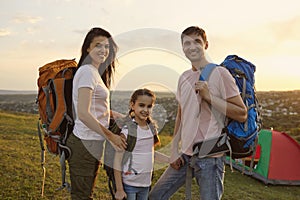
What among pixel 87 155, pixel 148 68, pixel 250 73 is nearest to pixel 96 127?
pixel 87 155

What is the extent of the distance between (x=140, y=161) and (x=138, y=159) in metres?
0.03

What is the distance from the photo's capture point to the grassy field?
6.26 metres

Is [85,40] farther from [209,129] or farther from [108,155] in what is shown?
[209,129]

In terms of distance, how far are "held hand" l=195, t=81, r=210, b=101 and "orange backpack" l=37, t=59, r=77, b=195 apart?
4.05ft

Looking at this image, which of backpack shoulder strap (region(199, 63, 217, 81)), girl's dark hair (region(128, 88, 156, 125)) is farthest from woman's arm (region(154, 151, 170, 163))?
backpack shoulder strap (region(199, 63, 217, 81))

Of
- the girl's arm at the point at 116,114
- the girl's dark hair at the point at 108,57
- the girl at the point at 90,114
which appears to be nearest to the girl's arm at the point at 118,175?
the girl at the point at 90,114

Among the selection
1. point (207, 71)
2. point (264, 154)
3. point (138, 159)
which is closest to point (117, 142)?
point (138, 159)

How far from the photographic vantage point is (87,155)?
334 centimetres

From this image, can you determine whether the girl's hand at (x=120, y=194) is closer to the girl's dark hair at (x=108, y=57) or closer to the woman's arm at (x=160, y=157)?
the woman's arm at (x=160, y=157)

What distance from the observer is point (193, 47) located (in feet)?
10.5

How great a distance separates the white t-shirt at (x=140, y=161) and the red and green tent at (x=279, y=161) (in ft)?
20.3

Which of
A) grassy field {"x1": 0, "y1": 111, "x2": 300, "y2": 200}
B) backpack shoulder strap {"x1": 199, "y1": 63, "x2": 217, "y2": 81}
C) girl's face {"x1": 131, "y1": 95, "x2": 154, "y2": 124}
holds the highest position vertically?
backpack shoulder strap {"x1": 199, "y1": 63, "x2": 217, "y2": 81}

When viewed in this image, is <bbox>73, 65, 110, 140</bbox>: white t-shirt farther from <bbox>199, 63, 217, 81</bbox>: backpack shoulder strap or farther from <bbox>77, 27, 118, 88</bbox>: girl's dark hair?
<bbox>199, 63, 217, 81</bbox>: backpack shoulder strap

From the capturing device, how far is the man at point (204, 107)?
A: 300 cm
